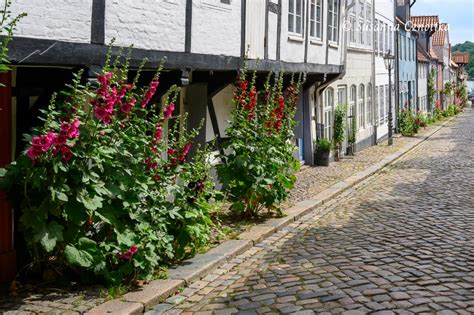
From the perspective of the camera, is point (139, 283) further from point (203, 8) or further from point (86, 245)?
point (203, 8)

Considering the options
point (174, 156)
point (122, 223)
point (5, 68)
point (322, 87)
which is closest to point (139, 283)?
point (122, 223)

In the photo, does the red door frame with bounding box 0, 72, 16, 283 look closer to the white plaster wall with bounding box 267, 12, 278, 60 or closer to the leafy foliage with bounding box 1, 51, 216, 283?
the leafy foliage with bounding box 1, 51, 216, 283

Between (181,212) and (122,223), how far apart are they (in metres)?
0.80

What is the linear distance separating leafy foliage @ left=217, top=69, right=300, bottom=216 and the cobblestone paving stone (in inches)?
25.0

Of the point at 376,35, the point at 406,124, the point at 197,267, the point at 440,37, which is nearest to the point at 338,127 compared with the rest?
the point at 376,35

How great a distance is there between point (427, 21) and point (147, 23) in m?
44.1

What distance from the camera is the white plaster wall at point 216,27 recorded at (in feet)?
26.8

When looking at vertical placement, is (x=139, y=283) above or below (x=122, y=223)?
below

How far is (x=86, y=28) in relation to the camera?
19.7 ft

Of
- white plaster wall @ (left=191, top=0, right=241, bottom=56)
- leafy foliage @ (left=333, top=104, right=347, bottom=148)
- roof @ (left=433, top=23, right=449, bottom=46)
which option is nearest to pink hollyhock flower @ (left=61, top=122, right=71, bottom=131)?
white plaster wall @ (left=191, top=0, right=241, bottom=56)

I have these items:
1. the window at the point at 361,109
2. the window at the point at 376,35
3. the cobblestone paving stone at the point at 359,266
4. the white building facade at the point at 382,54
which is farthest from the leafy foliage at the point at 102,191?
the window at the point at 376,35

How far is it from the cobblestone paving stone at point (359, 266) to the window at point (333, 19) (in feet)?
20.5

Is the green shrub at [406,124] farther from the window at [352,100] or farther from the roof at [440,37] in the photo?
the roof at [440,37]

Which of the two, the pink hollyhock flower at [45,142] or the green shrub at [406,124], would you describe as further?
the green shrub at [406,124]
